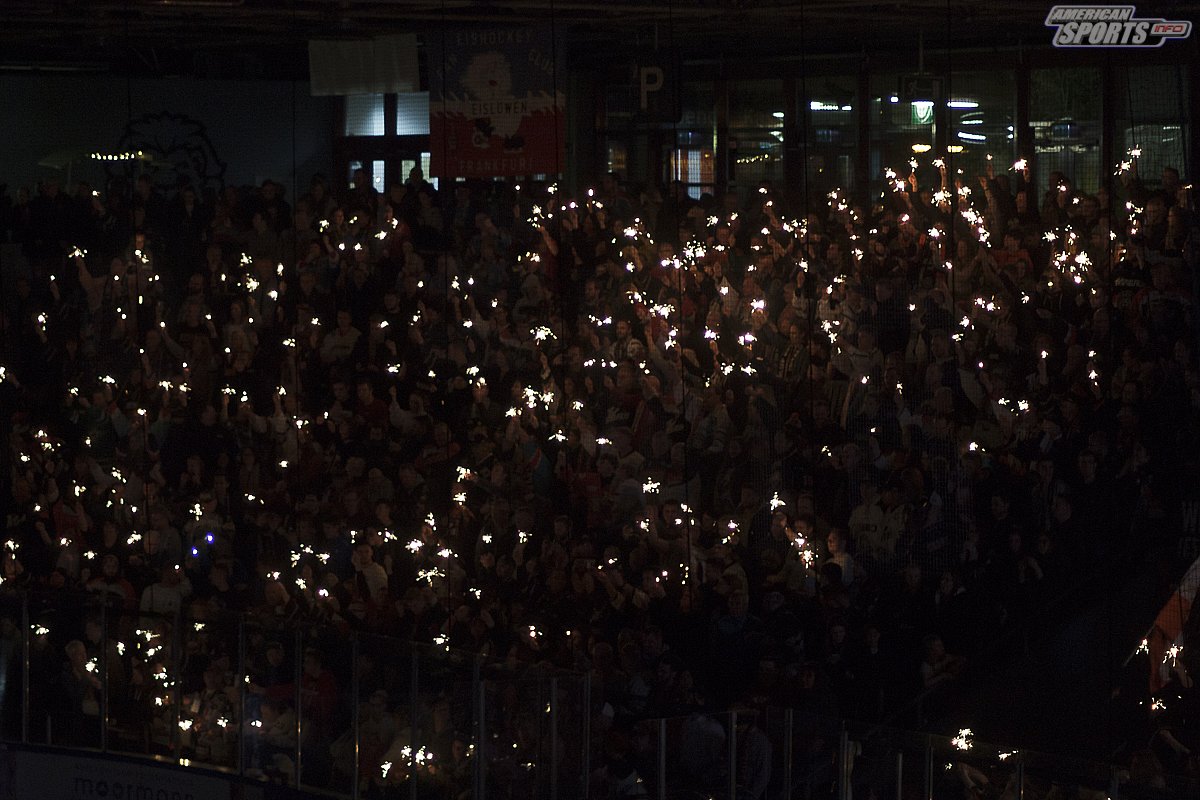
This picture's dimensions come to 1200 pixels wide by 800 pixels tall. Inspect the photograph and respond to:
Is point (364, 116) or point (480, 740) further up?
point (364, 116)

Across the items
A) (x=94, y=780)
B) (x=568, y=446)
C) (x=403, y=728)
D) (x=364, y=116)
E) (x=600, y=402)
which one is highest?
(x=364, y=116)

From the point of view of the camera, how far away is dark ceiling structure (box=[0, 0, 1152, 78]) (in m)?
10.3

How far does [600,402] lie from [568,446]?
0.99 feet

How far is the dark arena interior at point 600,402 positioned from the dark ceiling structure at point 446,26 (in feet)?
0.19

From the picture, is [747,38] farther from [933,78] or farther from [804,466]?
[804,466]

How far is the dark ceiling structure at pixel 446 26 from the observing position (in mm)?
10336

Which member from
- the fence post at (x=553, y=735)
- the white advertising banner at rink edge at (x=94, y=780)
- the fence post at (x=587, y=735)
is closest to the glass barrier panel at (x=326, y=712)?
the white advertising banner at rink edge at (x=94, y=780)

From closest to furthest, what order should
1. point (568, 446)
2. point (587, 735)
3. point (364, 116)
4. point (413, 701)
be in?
point (587, 735) < point (413, 701) < point (568, 446) < point (364, 116)

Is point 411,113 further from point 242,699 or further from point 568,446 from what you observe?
point 242,699

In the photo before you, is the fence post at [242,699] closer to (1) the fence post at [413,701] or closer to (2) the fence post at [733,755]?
(1) the fence post at [413,701]

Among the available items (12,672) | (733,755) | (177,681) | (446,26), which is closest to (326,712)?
(177,681)

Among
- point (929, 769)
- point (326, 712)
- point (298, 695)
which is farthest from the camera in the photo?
point (298, 695)

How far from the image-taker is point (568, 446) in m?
10.2

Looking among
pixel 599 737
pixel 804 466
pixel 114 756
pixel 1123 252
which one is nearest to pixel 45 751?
pixel 114 756
